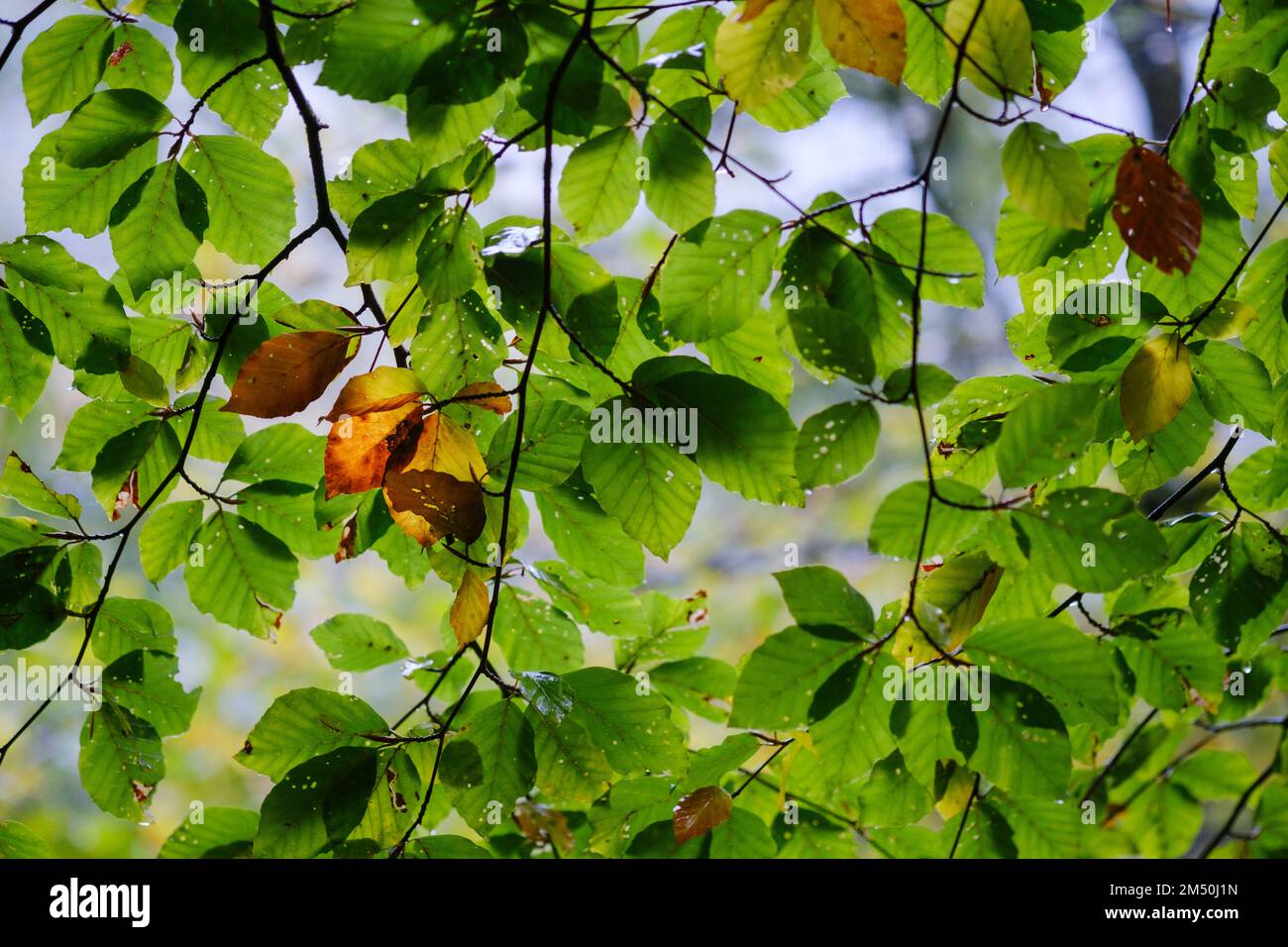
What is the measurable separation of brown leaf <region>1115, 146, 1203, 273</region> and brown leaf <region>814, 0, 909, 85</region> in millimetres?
162

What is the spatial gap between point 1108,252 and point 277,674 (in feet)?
13.7

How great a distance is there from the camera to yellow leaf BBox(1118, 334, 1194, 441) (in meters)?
0.58

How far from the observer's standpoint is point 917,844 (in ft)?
2.81

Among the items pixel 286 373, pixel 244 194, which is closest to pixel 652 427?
pixel 286 373

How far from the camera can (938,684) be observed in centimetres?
53

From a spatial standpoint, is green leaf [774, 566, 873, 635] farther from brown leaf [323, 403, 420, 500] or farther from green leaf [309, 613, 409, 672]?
green leaf [309, 613, 409, 672]

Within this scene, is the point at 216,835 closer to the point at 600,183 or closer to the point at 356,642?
the point at 356,642

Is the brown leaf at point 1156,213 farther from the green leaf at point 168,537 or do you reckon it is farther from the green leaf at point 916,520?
the green leaf at point 168,537

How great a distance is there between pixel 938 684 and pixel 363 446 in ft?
1.25

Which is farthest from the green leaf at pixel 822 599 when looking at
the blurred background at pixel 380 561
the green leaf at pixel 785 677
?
the blurred background at pixel 380 561

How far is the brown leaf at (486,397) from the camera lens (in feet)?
1.88
